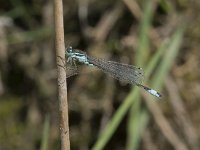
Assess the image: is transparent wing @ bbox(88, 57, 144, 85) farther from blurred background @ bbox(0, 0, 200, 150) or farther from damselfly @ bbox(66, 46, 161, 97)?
blurred background @ bbox(0, 0, 200, 150)

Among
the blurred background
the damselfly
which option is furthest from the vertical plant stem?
the blurred background

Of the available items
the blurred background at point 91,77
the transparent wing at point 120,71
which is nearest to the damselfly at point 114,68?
the transparent wing at point 120,71

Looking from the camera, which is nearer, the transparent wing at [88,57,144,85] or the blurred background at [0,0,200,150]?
the transparent wing at [88,57,144,85]

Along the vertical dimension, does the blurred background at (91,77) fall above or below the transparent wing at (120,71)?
above

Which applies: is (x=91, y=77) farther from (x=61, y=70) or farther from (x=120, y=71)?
(x=61, y=70)

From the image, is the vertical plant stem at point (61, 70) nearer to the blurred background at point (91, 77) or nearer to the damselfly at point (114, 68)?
the damselfly at point (114, 68)

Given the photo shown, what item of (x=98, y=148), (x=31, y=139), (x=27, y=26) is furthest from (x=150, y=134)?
(x=98, y=148)
